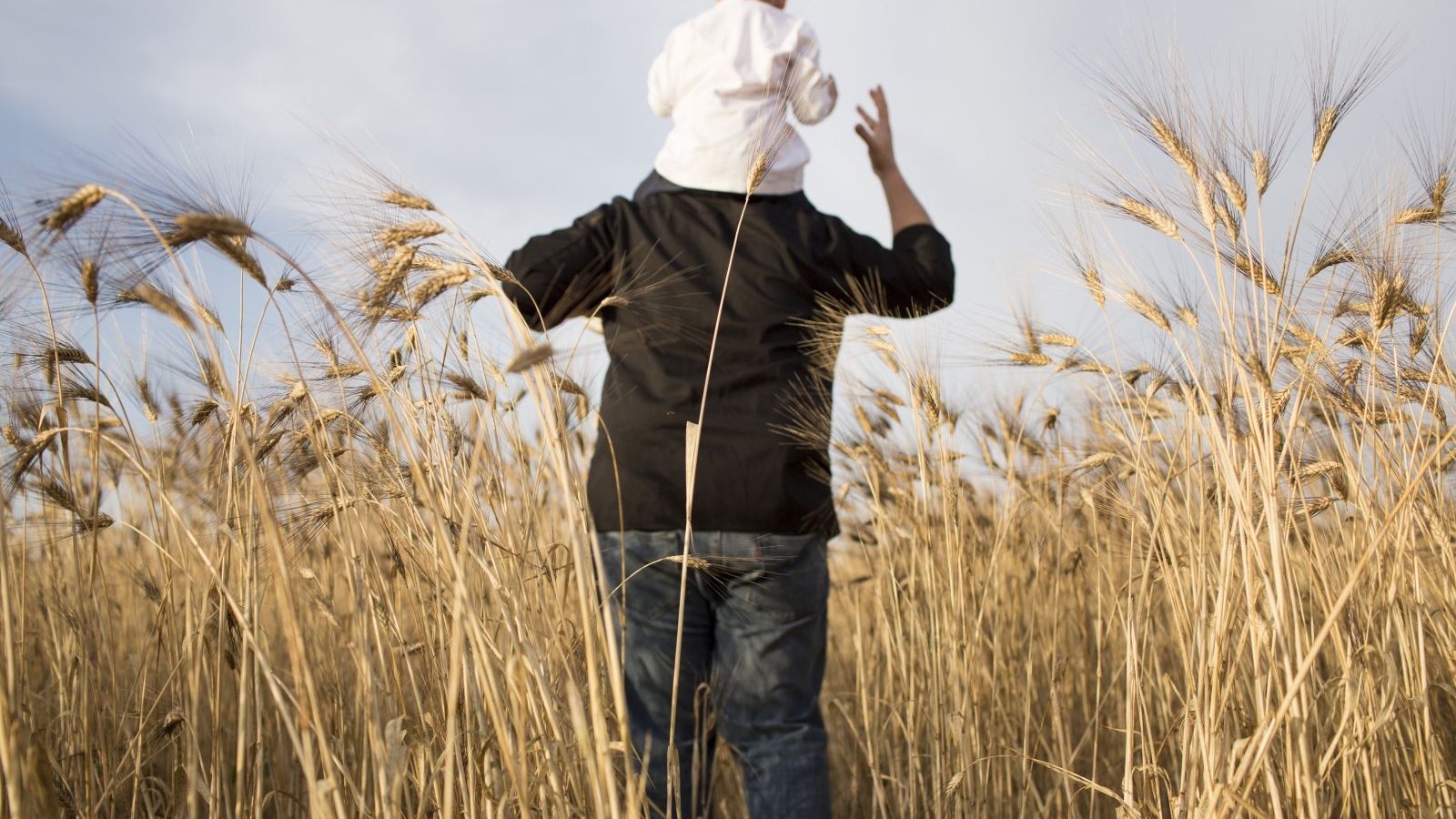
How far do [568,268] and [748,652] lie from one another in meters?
0.80

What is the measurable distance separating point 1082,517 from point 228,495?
8.70 ft

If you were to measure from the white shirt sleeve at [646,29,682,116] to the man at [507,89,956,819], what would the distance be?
1.11ft

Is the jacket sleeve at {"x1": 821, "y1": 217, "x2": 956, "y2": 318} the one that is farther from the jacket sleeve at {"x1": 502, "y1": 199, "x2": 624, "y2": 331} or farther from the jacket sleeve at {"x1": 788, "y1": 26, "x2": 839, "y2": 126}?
Answer: the jacket sleeve at {"x1": 502, "y1": 199, "x2": 624, "y2": 331}

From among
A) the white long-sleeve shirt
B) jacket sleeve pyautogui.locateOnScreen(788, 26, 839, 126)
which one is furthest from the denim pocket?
jacket sleeve pyautogui.locateOnScreen(788, 26, 839, 126)

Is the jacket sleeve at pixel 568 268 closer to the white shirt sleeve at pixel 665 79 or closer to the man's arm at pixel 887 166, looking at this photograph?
the white shirt sleeve at pixel 665 79

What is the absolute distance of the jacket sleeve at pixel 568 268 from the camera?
188 cm

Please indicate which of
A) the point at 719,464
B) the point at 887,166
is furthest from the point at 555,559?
the point at 887,166

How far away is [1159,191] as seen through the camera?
5.63ft

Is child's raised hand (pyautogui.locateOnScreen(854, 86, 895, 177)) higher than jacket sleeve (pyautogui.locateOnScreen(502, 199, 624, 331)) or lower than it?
higher

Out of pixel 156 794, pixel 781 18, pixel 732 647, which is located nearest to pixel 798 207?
pixel 781 18

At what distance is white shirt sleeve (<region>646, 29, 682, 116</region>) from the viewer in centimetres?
216

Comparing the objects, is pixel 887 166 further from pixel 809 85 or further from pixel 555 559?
pixel 555 559

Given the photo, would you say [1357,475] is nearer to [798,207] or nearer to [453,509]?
[798,207]

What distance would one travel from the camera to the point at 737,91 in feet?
6.62
